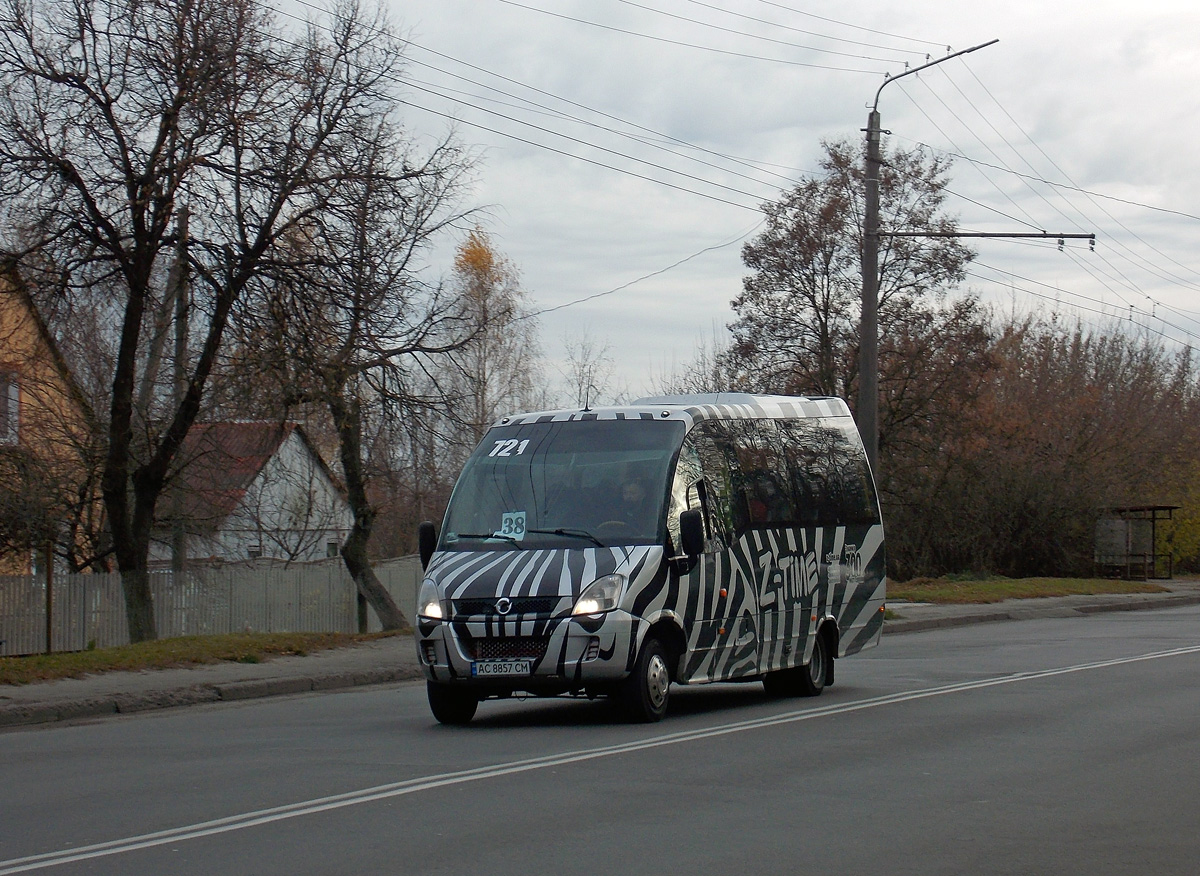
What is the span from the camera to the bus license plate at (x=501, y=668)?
36.1ft

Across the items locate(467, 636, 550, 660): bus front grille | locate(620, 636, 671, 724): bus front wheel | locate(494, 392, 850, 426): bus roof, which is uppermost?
locate(494, 392, 850, 426): bus roof

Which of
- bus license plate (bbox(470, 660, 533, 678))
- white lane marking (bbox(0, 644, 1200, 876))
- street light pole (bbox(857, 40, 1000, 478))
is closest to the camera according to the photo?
white lane marking (bbox(0, 644, 1200, 876))

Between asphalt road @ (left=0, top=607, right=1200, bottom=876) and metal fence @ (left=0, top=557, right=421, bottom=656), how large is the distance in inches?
414

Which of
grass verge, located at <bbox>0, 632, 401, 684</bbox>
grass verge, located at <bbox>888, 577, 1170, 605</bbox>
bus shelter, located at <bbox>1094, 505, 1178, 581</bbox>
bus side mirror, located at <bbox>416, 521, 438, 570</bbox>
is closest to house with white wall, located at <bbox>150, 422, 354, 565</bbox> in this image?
grass verge, located at <bbox>0, 632, 401, 684</bbox>

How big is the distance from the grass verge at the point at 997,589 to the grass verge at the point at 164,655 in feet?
50.9

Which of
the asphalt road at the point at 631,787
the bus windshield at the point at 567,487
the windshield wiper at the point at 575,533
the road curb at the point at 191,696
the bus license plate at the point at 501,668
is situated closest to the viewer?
the asphalt road at the point at 631,787

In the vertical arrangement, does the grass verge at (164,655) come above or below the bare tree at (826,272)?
Result: below

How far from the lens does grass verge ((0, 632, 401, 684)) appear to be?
1533cm

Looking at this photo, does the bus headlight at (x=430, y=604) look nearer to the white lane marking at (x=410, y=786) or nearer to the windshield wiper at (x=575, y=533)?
the windshield wiper at (x=575, y=533)

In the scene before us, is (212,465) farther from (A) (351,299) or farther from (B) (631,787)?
(B) (631,787)

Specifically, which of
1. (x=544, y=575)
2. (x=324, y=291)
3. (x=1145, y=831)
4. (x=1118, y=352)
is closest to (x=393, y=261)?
(x=324, y=291)

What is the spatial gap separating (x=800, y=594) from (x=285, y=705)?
5.20 meters

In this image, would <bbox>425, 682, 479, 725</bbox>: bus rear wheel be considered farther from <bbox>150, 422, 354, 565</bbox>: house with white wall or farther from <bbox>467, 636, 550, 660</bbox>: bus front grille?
<bbox>150, 422, 354, 565</bbox>: house with white wall

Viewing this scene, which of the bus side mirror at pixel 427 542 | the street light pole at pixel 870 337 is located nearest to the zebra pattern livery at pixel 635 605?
the bus side mirror at pixel 427 542
